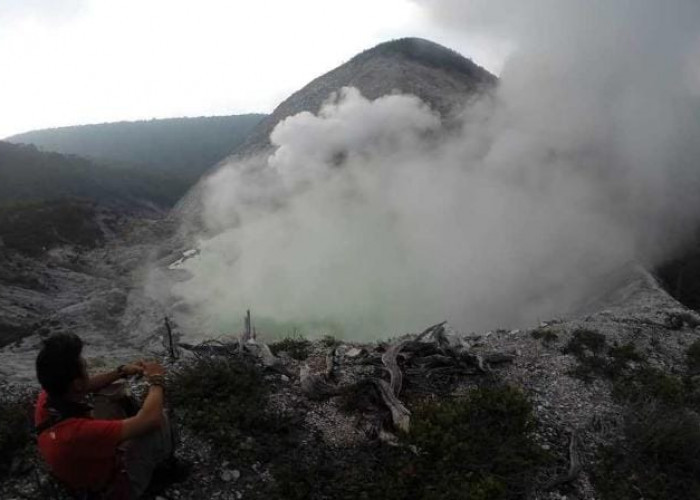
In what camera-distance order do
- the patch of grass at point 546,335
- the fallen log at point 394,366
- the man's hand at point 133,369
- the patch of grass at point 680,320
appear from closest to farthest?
the man's hand at point 133,369
the fallen log at point 394,366
the patch of grass at point 546,335
the patch of grass at point 680,320

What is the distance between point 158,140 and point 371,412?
475 ft

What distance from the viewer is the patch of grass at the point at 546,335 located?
378 inches

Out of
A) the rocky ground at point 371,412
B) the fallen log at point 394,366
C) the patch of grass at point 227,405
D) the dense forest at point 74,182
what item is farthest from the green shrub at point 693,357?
the dense forest at point 74,182

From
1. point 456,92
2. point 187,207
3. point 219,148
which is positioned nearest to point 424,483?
point 187,207

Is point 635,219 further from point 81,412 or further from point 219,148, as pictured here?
point 219,148

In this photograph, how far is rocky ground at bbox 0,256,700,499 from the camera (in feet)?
17.5

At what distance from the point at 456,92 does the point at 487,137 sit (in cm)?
1293

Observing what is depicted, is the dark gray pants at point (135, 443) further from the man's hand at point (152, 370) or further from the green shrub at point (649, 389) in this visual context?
the green shrub at point (649, 389)

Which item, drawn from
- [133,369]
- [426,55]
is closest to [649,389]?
[133,369]

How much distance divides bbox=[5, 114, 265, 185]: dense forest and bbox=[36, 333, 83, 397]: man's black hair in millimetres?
103558

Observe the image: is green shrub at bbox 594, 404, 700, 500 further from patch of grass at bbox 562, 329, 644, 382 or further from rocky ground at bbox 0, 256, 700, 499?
patch of grass at bbox 562, 329, 644, 382

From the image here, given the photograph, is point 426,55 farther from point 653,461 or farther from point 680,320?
point 653,461

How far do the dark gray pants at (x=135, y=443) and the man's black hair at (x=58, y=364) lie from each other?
93cm

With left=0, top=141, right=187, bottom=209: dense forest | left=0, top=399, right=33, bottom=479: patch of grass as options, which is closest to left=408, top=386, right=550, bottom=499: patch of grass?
left=0, top=399, right=33, bottom=479: patch of grass
